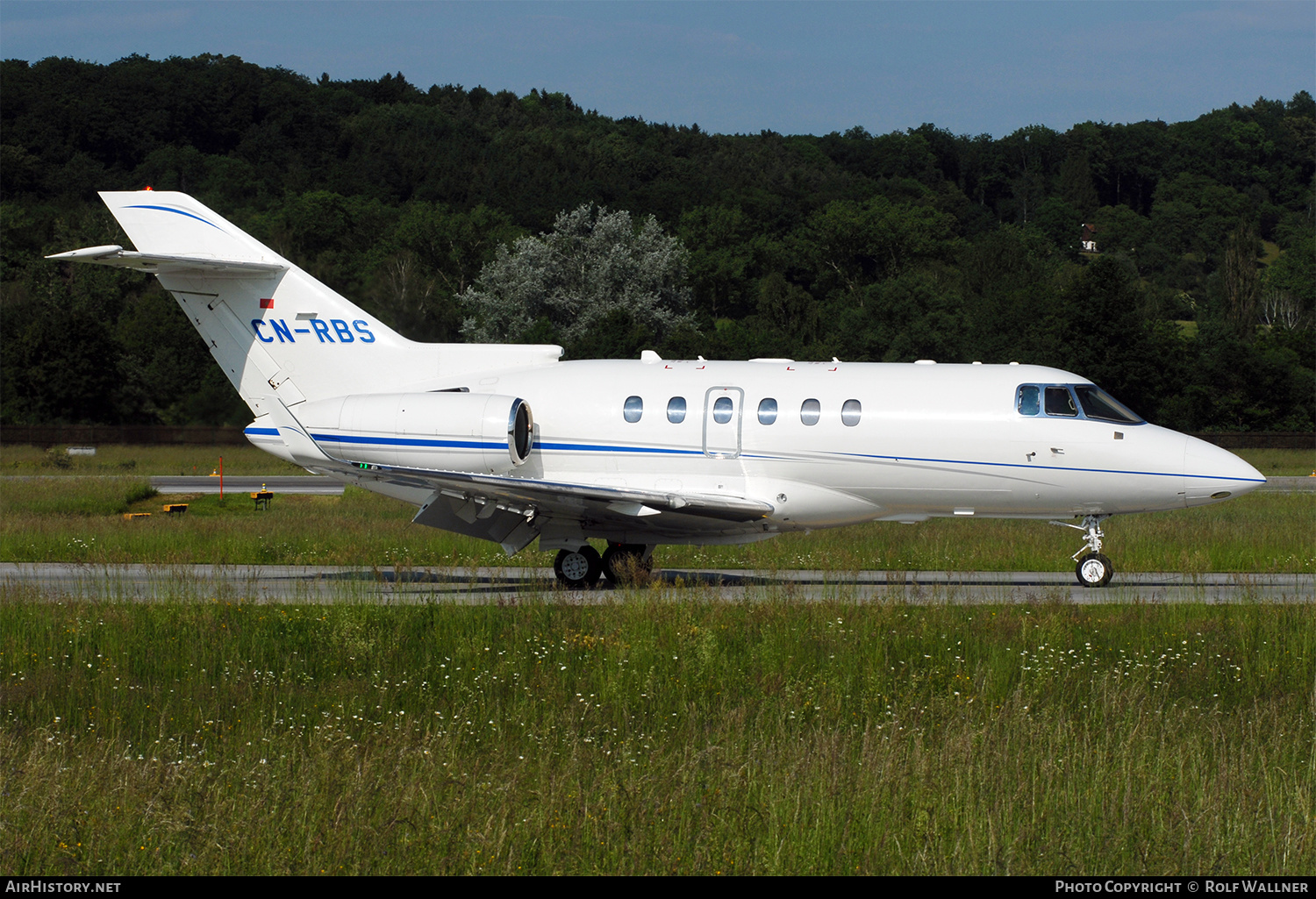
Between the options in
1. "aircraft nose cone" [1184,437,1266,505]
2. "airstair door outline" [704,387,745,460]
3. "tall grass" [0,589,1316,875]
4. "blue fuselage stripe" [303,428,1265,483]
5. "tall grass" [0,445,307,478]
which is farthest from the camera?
"tall grass" [0,445,307,478]

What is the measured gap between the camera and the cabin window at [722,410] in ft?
59.0

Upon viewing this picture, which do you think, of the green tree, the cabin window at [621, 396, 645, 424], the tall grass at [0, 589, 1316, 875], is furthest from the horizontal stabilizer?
the green tree

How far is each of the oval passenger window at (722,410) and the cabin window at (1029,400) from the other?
405 cm

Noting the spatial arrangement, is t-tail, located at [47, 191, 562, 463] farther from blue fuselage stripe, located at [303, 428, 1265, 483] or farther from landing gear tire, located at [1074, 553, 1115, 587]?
landing gear tire, located at [1074, 553, 1115, 587]

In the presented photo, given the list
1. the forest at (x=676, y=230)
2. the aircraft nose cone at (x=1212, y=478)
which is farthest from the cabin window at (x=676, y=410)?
the forest at (x=676, y=230)

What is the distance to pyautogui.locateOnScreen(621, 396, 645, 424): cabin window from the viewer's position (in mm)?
18234

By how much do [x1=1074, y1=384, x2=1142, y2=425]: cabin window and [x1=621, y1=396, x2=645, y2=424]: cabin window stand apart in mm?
6176

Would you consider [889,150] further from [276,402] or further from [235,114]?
[276,402]

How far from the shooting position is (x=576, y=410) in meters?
18.5

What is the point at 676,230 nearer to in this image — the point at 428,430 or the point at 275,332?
the point at 275,332

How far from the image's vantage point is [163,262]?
1830cm

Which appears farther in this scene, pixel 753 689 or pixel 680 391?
pixel 680 391

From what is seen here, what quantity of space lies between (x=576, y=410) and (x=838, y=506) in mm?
4041

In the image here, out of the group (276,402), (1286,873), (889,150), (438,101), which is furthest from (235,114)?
(1286,873)
